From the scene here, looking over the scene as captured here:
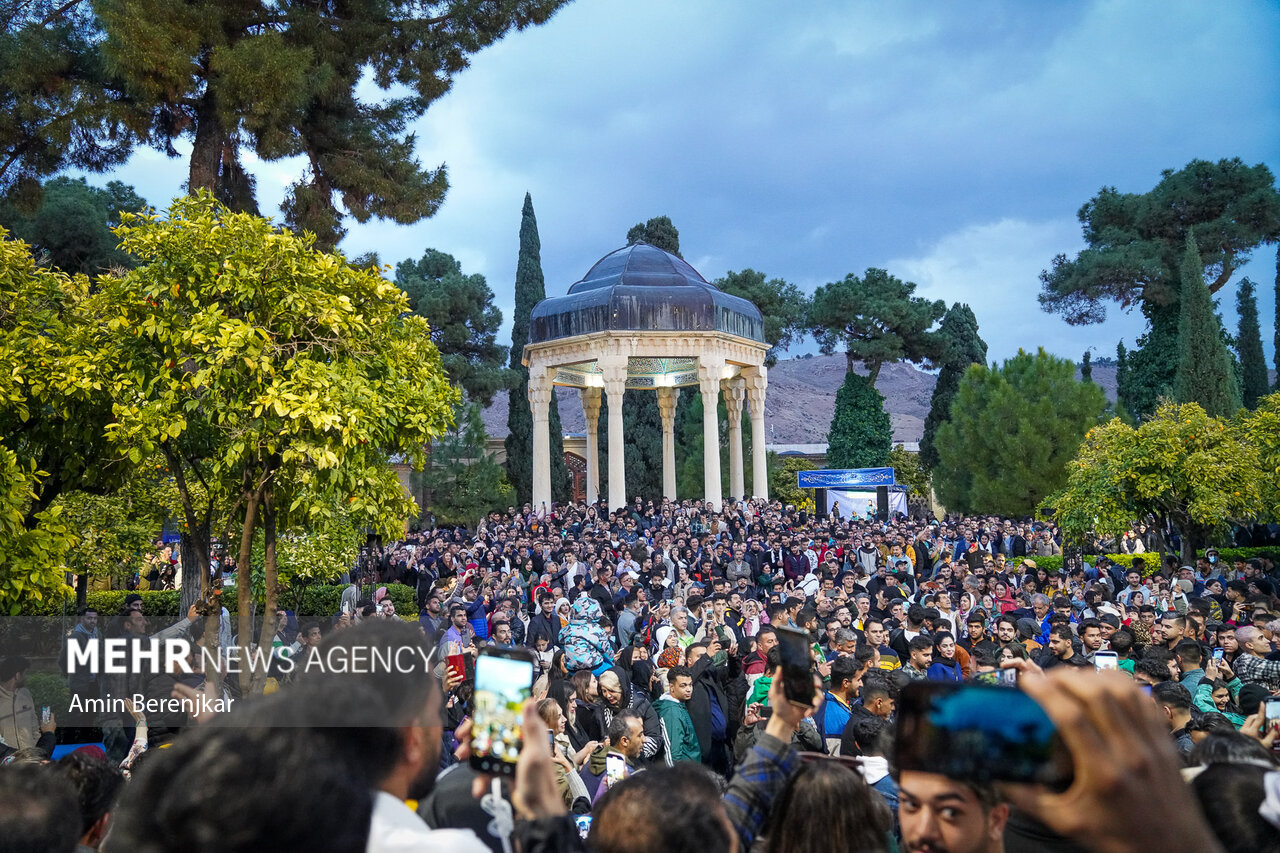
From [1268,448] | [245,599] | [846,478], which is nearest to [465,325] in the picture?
[846,478]

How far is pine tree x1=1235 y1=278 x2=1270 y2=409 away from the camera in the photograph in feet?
143

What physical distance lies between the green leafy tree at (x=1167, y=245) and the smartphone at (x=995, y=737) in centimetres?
4088

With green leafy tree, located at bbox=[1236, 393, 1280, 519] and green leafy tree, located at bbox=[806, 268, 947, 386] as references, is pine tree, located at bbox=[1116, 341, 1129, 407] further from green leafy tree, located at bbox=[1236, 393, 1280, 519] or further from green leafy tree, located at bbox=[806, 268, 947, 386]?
green leafy tree, located at bbox=[1236, 393, 1280, 519]

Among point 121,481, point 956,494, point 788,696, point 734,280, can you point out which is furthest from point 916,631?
point 734,280

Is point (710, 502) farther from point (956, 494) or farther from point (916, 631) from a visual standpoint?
point (916, 631)

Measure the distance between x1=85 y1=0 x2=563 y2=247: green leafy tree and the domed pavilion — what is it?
16577mm

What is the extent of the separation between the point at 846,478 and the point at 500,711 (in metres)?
30.7

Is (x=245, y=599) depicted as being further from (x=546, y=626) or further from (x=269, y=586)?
(x=546, y=626)

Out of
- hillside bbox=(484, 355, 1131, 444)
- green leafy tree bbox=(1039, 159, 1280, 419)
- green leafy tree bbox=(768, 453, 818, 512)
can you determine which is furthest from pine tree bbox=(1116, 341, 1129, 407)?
hillside bbox=(484, 355, 1131, 444)

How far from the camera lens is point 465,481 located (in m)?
34.6

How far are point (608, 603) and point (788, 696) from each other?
11685 mm

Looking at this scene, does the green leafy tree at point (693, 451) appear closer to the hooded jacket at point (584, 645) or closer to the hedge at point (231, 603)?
the hedge at point (231, 603)

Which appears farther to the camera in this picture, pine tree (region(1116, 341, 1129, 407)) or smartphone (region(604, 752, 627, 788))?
pine tree (region(1116, 341, 1129, 407))

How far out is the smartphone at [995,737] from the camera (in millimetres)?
1390
